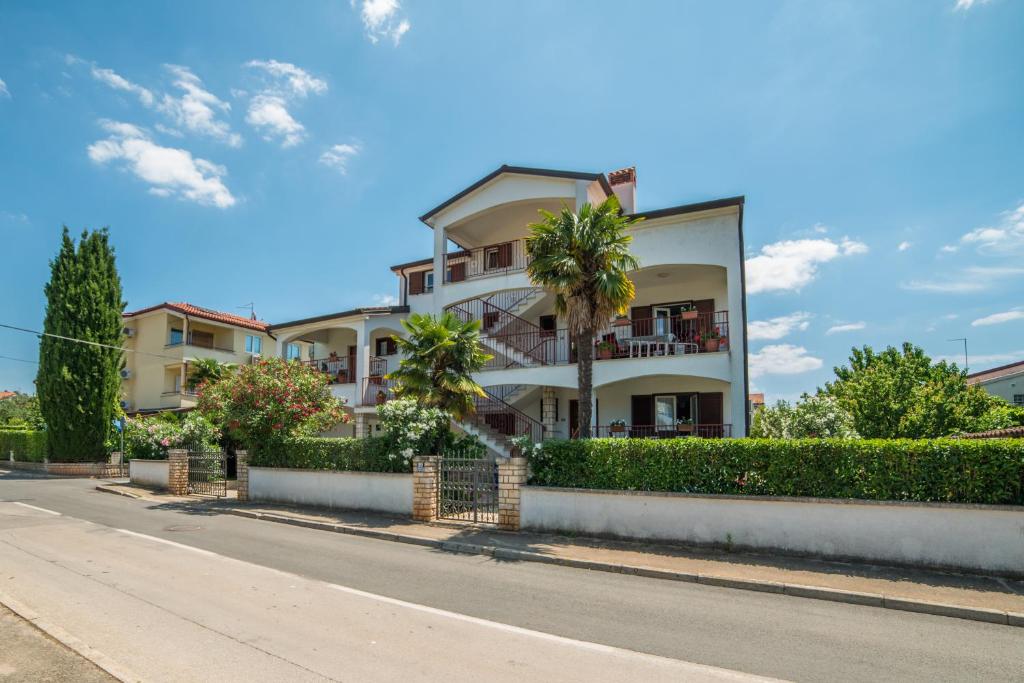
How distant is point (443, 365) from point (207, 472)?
11.4 metres

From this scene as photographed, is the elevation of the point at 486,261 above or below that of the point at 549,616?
above

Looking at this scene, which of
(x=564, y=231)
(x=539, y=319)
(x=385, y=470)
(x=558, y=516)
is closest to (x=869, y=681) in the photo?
(x=558, y=516)

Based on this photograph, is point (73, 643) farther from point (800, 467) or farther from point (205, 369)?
point (205, 369)

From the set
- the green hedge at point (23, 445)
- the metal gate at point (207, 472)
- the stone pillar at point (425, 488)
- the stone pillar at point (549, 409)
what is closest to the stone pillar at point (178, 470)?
the metal gate at point (207, 472)

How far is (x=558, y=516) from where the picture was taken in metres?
12.3

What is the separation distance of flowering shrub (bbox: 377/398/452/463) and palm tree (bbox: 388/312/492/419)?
2.80 ft

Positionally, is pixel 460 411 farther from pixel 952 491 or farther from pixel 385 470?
pixel 952 491

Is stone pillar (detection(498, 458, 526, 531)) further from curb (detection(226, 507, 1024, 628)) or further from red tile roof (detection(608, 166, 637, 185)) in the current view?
red tile roof (detection(608, 166, 637, 185))

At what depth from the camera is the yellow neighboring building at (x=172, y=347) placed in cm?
3897

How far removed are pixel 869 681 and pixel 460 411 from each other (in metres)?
12.1

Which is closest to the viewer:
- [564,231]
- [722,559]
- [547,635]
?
[547,635]

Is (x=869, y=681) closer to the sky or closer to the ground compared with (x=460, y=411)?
closer to the ground

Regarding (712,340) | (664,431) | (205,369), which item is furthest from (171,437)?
(712,340)

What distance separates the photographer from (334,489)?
1630 cm
